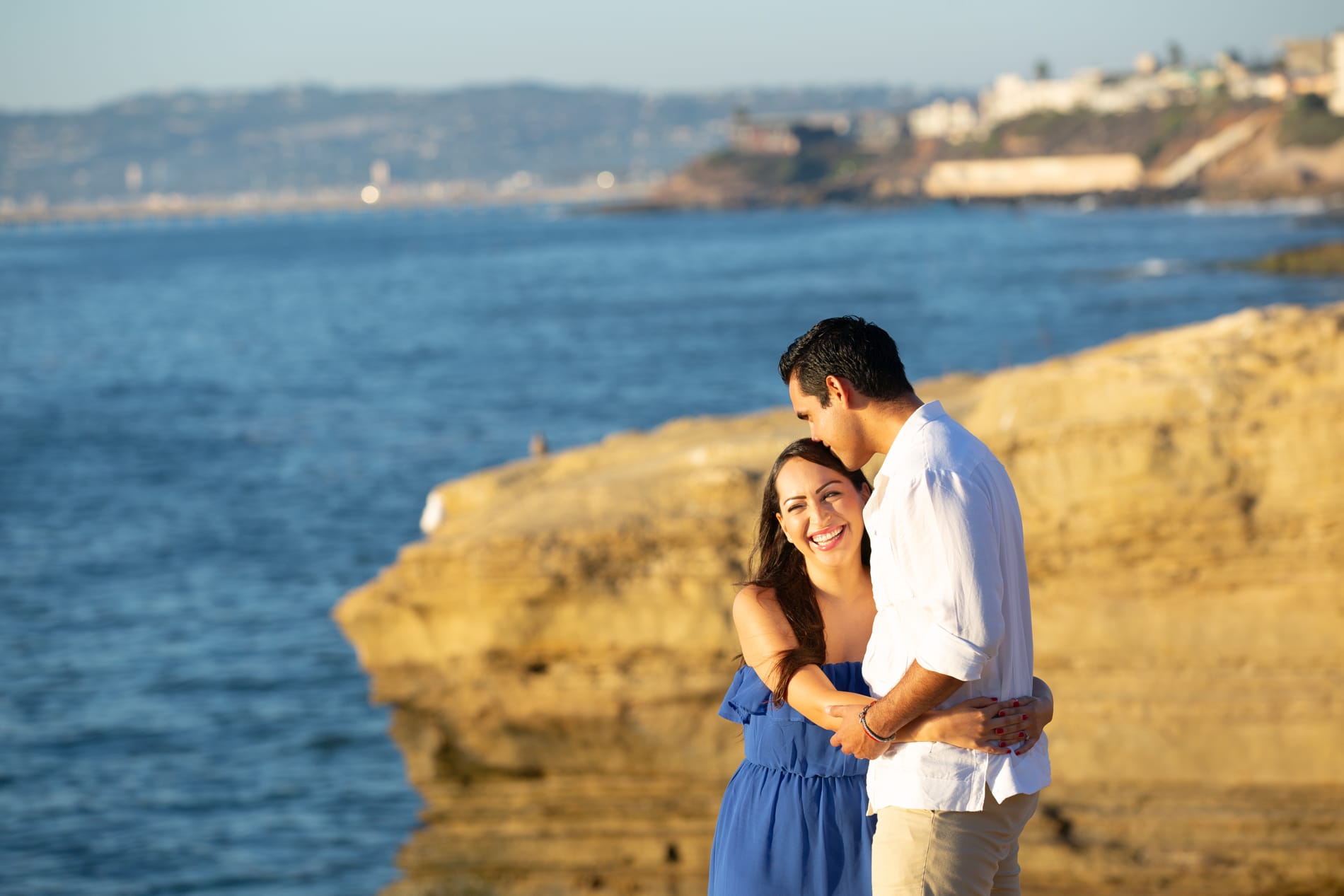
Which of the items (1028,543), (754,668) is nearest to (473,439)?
(1028,543)

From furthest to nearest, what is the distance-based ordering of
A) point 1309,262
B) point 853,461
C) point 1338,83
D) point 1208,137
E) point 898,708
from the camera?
point 1208,137 → point 1338,83 → point 1309,262 → point 853,461 → point 898,708

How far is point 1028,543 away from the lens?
10.2 meters

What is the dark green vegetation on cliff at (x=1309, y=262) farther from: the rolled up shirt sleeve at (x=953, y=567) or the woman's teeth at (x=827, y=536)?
the rolled up shirt sleeve at (x=953, y=567)

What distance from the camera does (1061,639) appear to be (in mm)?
10172

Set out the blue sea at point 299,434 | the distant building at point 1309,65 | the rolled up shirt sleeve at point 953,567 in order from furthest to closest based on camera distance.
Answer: the distant building at point 1309,65, the blue sea at point 299,434, the rolled up shirt sleeve at point 953,567

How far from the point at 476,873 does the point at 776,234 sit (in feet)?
425

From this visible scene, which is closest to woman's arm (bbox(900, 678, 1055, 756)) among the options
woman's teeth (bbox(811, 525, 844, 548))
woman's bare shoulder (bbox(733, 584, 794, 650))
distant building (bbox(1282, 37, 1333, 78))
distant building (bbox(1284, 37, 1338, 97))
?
woman's bare shoulder (bbox(733, 584, 794, 650))

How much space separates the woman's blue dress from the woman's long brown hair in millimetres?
103

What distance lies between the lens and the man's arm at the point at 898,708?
354 centimetres

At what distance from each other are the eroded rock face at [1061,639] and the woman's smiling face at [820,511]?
615cm

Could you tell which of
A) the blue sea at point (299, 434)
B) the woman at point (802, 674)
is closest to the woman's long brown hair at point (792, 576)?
the woman at point (802, 674)

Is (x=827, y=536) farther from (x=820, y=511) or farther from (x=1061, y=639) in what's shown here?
(x=1061, y=639)

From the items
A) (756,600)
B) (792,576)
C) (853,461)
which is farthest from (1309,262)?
(853,461)

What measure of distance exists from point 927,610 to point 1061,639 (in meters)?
7.03
